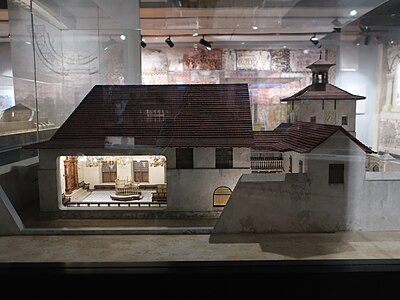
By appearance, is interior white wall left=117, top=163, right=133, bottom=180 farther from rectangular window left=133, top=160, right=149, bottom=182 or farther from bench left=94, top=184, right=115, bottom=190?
bench left=94, top=184, right=115, bottom=190

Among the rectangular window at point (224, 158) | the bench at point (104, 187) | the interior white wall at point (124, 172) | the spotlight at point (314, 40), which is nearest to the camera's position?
the spotlight at point (314, 40)

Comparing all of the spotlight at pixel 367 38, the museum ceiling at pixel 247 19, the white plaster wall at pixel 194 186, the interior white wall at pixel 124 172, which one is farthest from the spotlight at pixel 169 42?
the interior white wall at pixel 124 172

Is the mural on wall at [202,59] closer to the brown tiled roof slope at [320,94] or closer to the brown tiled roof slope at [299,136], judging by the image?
the brown tiled roof slope at [320,94]

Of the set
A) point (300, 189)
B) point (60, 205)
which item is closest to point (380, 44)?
point (300, 189)

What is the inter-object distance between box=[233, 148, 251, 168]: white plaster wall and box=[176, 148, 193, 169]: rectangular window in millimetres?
657

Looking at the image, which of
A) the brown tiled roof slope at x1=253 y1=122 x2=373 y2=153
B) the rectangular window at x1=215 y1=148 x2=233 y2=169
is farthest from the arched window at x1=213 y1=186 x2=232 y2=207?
the brown tiled roof slope at x1=253 y1=122 x2=373 y2=153

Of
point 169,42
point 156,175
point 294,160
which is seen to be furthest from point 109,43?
point 294,160

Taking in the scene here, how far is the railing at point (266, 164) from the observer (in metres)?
4.67

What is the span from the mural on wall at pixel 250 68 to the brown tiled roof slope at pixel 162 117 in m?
0.17

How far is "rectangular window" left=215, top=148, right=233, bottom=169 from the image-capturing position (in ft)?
16.7

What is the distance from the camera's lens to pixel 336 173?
4.43 meters

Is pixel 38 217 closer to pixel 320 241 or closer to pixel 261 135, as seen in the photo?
pixel 261 135

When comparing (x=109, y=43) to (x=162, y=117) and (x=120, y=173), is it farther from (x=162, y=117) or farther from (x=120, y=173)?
(x=120, y=173)

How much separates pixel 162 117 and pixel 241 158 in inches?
50.5
